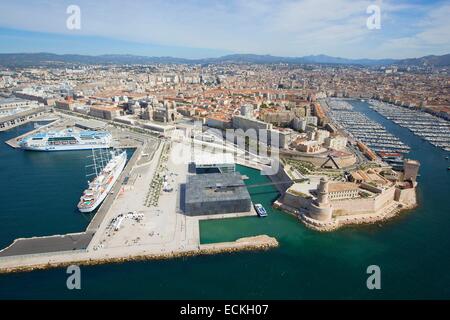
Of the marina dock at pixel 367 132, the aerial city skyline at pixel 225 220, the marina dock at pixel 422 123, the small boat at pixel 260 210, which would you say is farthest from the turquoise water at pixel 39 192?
the marina dock at pixel 422 123

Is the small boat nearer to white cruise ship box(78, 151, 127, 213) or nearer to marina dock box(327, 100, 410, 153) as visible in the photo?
white cruise ship box(78, 151, 127, 213)

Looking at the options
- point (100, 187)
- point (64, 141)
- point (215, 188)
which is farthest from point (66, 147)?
point (215, 188)

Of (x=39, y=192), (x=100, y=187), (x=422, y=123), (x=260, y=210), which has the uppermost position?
(x=422, y=123)

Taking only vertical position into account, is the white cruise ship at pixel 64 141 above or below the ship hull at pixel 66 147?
above

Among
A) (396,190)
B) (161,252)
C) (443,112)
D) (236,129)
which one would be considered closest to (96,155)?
(236,129)

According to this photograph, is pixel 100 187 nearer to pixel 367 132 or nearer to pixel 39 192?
pixel 39 192

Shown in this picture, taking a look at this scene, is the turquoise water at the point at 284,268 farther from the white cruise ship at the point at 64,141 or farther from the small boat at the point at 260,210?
the white cruise ship at the point at 64,141

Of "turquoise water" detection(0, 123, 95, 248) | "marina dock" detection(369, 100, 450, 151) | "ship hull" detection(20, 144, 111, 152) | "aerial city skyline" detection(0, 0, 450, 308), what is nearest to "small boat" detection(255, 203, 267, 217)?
"aerial city skyline" detection(0, 0, 450, 308)
